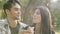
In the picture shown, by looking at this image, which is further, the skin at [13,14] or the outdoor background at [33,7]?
the outdoor background at [33,7]

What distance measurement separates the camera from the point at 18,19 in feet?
4.46

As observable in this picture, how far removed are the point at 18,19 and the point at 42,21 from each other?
7.7 inches

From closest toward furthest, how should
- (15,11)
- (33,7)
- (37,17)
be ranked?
(37,17) < (15,11) < (33,7)

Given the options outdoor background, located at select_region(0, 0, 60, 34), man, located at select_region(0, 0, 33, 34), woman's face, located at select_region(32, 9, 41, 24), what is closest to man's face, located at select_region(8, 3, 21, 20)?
man, located at select_region(0, 0, 33, 34)

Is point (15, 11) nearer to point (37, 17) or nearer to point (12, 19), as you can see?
point (12, 19)

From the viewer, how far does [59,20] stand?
11.4 feet

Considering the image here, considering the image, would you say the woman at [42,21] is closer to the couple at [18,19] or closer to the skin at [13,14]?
the couple at [18,19]

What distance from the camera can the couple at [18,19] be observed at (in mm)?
1271

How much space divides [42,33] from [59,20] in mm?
2261

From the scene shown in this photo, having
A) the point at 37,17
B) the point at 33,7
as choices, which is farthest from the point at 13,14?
the point at 33,7

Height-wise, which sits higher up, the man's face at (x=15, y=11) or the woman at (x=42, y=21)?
the man's face at (x=15, y=11)

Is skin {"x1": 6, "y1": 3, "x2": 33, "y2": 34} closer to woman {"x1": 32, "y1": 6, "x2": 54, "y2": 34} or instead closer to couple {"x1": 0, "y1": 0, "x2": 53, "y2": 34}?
couple {"x1": 0, "y1": 0, "x2": 53, "y2": 34}

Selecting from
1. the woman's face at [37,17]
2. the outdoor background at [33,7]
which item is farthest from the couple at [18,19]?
the outdoor background at [33,7]

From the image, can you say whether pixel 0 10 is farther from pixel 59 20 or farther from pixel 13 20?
pixel 13 20
